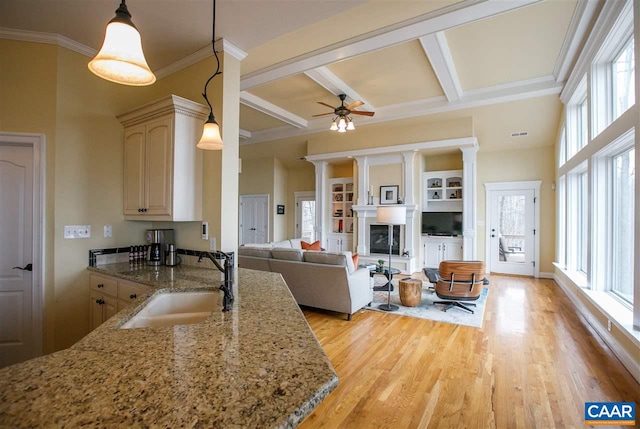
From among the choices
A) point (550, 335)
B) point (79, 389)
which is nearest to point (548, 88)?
point (550, 335)

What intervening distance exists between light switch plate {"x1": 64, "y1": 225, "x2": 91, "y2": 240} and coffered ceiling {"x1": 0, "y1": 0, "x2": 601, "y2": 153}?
1.64 meters

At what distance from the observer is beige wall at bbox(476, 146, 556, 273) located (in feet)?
21.5

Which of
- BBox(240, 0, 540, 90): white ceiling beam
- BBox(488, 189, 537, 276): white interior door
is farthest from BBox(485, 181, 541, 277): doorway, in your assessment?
BBox(240, 0, 540, 90): white ceiling beam

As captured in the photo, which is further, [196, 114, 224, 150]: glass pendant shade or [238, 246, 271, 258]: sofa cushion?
[238, 246, 271, 258]: sofa cushion

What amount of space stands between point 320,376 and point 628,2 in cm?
402

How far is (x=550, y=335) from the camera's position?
3.44 meters

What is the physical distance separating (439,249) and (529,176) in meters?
2.51

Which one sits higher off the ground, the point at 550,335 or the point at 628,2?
the point at 628,2

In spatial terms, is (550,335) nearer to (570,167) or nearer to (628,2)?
(570,167)

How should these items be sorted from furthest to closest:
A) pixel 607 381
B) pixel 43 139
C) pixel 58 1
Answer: pixel 43 139, pixel 607 381, pixel 58 1

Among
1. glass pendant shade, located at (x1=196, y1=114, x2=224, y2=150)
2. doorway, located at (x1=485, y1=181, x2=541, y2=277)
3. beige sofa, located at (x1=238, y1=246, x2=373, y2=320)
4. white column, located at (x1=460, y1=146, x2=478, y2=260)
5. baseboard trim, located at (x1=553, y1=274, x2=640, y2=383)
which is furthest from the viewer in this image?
doorway, located at (x1=485, y1=181, x2=541, y2=277)

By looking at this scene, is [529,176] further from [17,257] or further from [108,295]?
[17,257]

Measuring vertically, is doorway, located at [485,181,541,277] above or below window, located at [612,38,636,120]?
below

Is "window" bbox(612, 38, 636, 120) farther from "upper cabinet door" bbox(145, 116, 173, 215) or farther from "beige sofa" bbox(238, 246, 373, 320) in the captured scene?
"upper cabinet door" bbox(145, 116, 173, 215)
